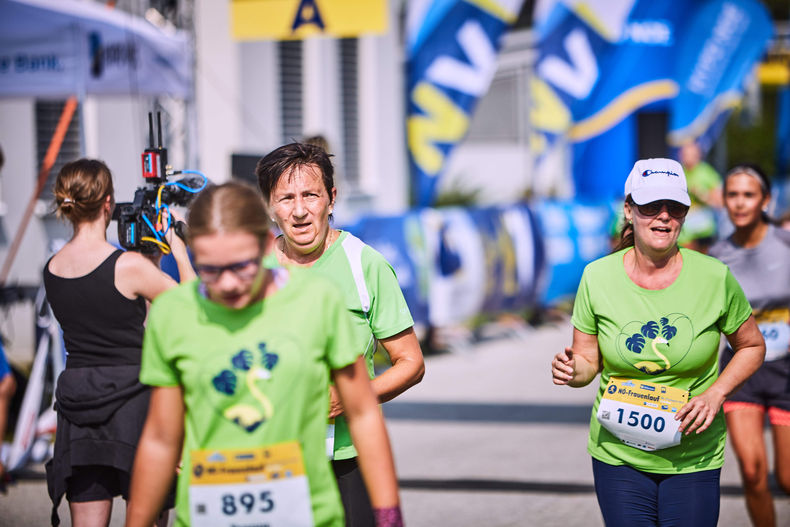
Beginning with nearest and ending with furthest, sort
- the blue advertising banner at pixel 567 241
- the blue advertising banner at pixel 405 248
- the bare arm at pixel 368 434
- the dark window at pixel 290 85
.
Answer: the bare arm at pixel 368 434
the blue advertising banner at pixel 405 248
the blue advertising banner at pixel 567 241
the dark window at pixel 290 85

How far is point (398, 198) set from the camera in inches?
761

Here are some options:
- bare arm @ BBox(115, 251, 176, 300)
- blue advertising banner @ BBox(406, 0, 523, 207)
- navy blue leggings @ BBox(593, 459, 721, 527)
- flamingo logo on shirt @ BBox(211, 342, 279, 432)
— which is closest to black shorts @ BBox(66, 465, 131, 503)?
→ bare arm @ BBox(115, 251, 176, 300)

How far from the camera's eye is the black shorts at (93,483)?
3.72 m

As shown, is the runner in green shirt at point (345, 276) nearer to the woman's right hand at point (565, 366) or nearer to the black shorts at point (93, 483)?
the woman's right hand at point (565, 366)

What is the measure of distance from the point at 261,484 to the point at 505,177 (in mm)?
25031

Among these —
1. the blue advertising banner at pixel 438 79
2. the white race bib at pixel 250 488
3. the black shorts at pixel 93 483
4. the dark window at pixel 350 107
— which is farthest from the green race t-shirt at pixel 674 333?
the dark window at pixel 350 107

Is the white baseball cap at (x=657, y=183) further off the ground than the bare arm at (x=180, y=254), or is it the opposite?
the white baseball cap at (x=657, y=183)

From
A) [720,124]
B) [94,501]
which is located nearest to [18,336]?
[94,501]

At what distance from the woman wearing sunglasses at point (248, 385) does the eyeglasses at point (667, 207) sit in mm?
1418

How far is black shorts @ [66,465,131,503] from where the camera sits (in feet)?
12.2

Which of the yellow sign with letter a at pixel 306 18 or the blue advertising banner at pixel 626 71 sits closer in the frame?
the yellow sign with letter a at pixel 306 18

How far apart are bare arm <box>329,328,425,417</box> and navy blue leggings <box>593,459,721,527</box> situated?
0.83 m

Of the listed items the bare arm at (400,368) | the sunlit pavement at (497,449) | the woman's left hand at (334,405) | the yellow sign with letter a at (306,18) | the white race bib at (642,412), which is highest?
the yellow sign with letter a at (306,18)

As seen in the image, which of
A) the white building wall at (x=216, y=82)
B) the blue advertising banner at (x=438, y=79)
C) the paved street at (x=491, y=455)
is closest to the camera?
the paved street at (x=491, y=455)
